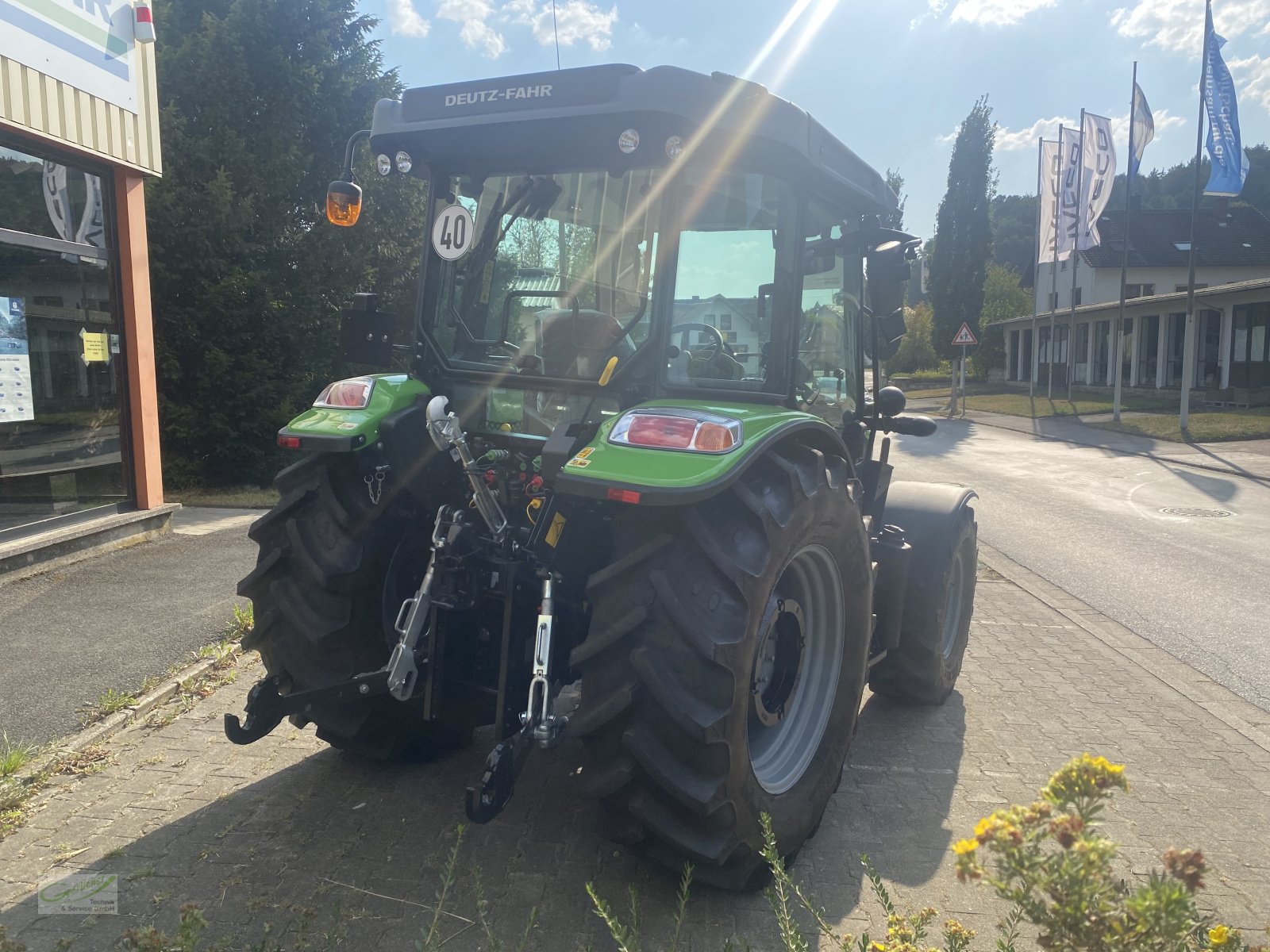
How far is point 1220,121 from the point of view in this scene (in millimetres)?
18656

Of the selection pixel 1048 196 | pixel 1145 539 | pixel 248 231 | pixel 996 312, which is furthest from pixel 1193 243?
pixel 996 312

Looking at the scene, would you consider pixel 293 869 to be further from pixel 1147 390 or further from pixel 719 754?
pixel 1147 390

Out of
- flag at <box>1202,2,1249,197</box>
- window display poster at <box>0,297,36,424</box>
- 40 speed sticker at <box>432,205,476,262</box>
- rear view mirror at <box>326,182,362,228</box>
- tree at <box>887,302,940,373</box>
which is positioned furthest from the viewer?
tree at <box>887,302,940,373</box>

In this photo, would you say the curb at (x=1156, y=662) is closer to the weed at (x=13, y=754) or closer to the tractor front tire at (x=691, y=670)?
the tractor front tire at (x=691, y=670)

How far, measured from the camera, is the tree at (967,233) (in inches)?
1484

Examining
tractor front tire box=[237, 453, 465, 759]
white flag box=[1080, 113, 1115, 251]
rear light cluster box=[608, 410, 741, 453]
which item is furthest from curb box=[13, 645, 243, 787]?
white flag box=[1080, 113, 1115, 251]

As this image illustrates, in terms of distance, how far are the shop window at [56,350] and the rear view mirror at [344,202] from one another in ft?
17.1

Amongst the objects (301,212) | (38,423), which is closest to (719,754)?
(38,423)

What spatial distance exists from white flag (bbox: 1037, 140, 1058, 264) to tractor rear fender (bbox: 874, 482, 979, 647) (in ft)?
80.2

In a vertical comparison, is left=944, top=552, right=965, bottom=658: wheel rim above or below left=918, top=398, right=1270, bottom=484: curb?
Result: above

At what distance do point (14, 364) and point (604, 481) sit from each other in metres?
6.81

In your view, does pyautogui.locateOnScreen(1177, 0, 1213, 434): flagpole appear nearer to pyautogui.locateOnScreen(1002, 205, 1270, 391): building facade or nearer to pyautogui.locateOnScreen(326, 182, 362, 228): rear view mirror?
pyautogui.locateOnScreen(1002, 205, 1270, 391): building facade

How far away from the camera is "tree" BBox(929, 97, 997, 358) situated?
124ft

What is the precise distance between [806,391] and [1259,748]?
279 centimetres
